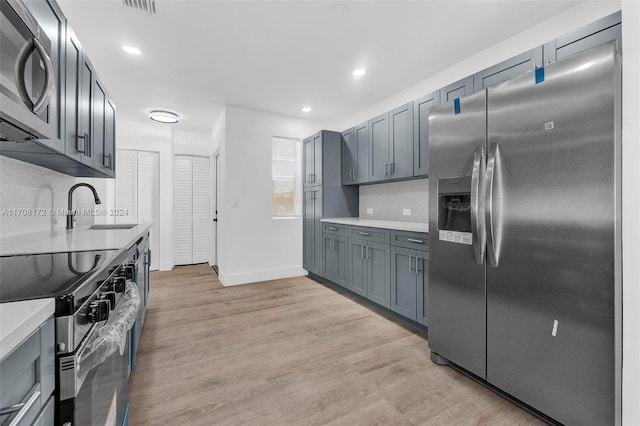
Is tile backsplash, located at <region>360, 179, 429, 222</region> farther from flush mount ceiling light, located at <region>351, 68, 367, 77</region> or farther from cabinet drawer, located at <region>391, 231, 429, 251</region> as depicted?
flush mount ceiling light, located at <region>351, 68, 367, 77</region>

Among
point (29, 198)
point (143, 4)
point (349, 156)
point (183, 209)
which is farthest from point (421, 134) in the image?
point (183, 209)

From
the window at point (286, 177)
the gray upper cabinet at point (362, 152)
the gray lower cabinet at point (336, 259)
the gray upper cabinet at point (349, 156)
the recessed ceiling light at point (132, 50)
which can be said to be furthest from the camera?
the window at point (286, 177)

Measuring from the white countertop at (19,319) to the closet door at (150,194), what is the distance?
519cm

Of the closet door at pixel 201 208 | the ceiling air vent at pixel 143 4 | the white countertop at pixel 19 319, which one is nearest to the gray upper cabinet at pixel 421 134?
the ceiling air vent at pixel 143 4

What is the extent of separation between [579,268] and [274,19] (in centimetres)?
271

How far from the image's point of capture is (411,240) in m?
2.66

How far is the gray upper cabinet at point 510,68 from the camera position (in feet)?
6.95

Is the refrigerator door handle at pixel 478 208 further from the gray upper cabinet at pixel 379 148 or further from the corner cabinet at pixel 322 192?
the corner cabinet at pixel 322 192

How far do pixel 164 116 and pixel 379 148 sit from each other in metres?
3.55

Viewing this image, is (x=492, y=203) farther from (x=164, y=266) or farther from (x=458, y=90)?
(x=164, y=266)

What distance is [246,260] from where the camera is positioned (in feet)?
14.5

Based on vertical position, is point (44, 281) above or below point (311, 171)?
below

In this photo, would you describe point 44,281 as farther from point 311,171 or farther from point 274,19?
point 311,171
